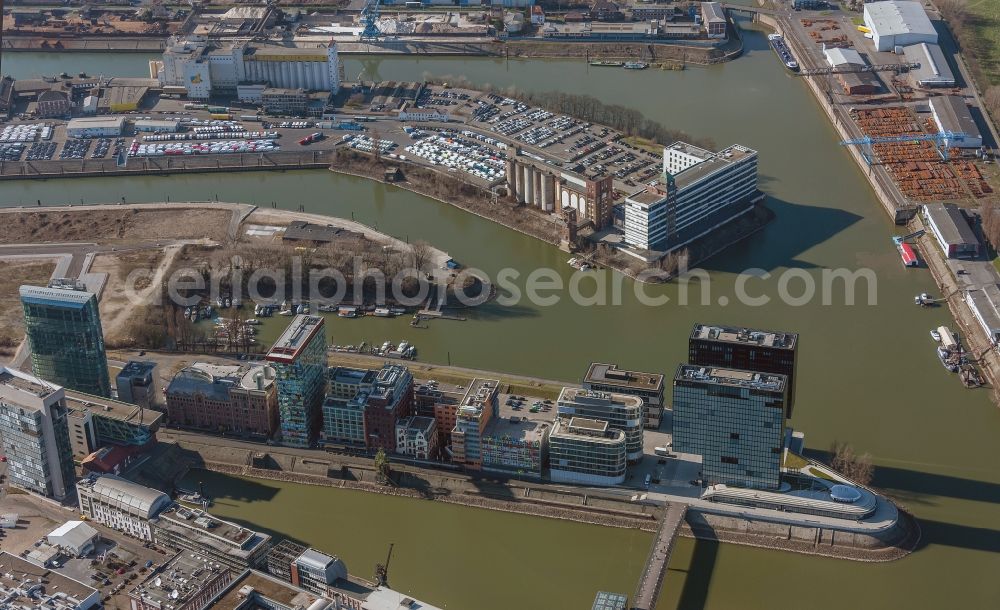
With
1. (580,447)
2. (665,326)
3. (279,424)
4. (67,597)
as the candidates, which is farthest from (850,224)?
(67,597)

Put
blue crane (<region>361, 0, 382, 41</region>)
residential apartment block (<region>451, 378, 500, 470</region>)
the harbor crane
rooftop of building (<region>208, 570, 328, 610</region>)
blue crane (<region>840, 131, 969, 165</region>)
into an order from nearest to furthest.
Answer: rooftop of building (<region>208, 570, 328, 610</region>), the harbor crane, residential apartment block (<region>451, 378, 500, 470</region>), blue crane (<region>840, 131, 969, 165</region>), blue crane (<region>361, 0, 382, 41</region>)

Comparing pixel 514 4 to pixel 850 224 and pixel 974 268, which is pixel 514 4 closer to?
pixel 850 224

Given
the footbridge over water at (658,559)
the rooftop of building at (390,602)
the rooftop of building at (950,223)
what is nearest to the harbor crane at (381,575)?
the rooftop of building at (390,602)

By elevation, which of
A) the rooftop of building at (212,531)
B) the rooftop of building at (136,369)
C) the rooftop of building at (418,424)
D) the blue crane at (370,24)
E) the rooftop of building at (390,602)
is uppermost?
the blue crane at (370,24)

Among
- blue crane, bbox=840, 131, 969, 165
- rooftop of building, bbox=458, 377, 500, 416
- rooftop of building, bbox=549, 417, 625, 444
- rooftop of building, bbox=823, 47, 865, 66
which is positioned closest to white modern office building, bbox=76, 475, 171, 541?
rooftop of building, bbox=458, 377, 500, 416

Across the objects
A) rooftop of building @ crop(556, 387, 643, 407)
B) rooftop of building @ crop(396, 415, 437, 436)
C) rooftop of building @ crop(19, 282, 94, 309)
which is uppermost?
rooftop of building @ crop(19, 282, 94, 309)

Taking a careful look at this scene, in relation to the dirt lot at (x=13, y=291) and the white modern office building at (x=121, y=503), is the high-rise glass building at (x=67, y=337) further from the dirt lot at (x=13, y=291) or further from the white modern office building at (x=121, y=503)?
the dirt lot at (x=13, y=291)

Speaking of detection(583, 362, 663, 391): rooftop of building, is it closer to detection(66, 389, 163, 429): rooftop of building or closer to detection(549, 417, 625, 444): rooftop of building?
detection(549, 417, 625, 444): rooftop of building
